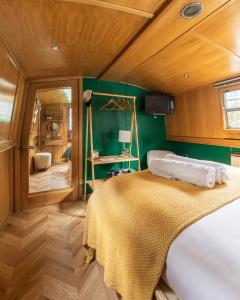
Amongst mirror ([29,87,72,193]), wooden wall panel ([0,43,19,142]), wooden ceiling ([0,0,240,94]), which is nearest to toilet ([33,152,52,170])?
mirror ([29,87,72,193])

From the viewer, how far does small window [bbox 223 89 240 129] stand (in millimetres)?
2622

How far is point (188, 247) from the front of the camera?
0.77 meters

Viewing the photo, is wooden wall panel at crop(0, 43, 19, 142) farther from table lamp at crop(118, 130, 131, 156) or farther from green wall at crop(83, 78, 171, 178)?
table lamp at crop(118, 130, 131, 156)

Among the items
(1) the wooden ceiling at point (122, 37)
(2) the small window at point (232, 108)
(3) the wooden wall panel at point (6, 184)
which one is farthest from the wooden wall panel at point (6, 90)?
(2) the small window at point (232, 108)

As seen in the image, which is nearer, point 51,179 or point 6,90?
point 6,90

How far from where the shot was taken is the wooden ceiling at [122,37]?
1254mm

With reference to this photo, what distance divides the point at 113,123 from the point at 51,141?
113cm

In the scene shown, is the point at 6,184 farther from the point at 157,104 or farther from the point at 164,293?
the point at 157,104

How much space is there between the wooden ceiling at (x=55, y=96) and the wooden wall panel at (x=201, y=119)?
209 cm

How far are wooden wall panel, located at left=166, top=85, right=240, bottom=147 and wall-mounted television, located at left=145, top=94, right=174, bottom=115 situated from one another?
10.2 inches

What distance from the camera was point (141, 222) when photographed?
0.96 meters

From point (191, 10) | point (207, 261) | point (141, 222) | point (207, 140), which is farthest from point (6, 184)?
point (207, 140)

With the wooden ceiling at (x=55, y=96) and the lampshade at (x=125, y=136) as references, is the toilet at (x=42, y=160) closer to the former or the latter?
the wooden ceiling at (x=55, y=96)

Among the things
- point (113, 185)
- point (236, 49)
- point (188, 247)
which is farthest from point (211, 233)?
point (236, 49)
